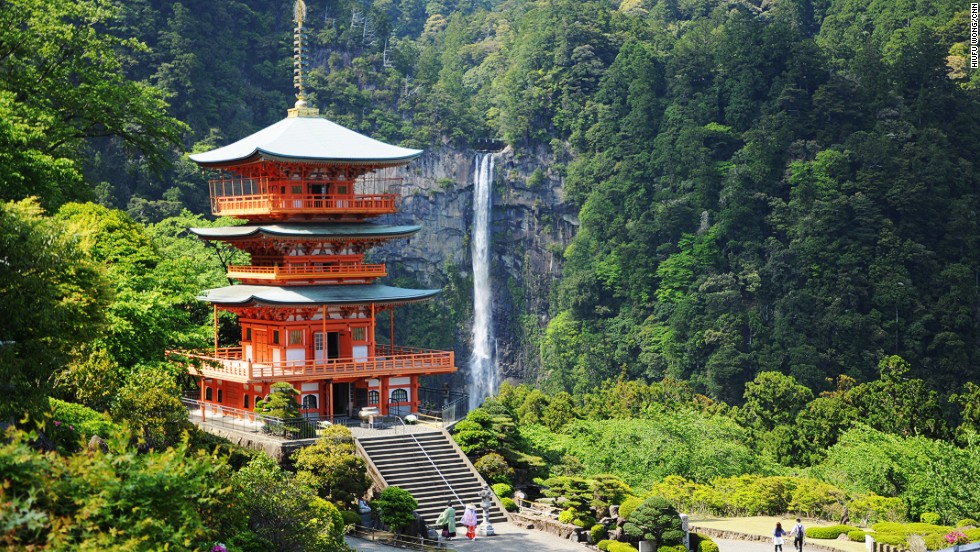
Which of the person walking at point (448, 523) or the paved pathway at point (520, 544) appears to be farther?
the person walking at point (448, 523)

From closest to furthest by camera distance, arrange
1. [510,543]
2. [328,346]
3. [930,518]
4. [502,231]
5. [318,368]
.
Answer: [510,543] → [930,518] → [318,368] → [328,346] → [502,231]

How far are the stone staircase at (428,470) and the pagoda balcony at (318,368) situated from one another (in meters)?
3.12

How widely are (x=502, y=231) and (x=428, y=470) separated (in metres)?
59.9

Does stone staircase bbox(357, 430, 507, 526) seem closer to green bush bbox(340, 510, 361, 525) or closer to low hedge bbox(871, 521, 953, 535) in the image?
green bush bbox(340, 510, 361, 525)

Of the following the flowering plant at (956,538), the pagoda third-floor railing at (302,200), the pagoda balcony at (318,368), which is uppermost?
the pagoda third-floor railing at (302,200)

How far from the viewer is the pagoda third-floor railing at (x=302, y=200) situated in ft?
131

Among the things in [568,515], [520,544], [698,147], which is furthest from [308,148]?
[698,147]

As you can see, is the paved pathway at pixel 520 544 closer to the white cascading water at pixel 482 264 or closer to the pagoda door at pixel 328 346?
the pagoda door at pixel 328 346

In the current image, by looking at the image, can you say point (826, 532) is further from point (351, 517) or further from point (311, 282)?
point (311, 282)

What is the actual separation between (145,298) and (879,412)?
32116mm

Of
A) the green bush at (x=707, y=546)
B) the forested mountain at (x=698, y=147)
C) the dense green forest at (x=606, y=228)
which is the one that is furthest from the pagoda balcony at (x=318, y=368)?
the forested mountain at (x=698, y=147)

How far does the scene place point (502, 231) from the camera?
9431 cm

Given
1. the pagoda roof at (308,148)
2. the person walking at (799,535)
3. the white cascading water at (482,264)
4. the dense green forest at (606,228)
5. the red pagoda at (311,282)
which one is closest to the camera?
the dense green forest at (606,228)

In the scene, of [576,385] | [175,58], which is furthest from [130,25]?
[576,385]
